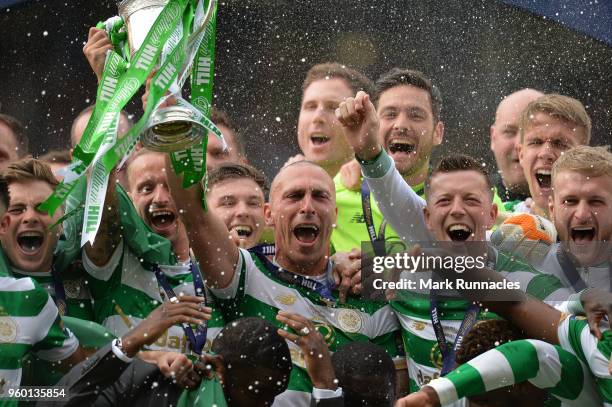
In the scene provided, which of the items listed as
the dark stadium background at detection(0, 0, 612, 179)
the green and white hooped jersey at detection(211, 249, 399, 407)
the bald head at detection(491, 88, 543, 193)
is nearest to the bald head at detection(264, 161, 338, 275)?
the green and white hooped jersey at detection(211, 249, 399, 407)

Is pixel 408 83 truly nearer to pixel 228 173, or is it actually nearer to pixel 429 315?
pixel 228 173

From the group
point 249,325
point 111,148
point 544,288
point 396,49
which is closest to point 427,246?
point 544,288

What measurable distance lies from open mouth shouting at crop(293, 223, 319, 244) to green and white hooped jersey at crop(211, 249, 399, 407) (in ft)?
0.62

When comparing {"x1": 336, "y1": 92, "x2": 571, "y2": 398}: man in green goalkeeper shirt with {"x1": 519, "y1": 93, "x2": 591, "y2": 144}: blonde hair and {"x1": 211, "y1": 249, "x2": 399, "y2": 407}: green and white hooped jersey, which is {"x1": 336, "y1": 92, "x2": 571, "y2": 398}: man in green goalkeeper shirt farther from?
{"x1": 519, "y1": 93, "x2": 591, "y2": 144}: blonde hair

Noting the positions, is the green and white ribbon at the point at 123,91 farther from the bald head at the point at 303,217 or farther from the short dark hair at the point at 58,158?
the short dark hair at the point at 58,158

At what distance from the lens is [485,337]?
3783 mm

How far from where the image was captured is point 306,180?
4203 millimetres

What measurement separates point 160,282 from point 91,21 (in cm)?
350

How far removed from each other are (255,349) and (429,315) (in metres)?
0.66

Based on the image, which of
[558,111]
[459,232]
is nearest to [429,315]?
[459,232]

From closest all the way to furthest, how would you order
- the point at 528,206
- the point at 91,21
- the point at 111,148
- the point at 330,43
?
the point at 111,148 → the point at 528,206 → the point at 91,21 → the point at 330,43

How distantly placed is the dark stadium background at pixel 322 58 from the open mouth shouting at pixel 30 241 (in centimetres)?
322

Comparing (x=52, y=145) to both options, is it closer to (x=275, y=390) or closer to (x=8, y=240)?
(x=8, y=240)

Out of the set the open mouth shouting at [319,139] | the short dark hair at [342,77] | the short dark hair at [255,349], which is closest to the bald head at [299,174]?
the short dark hair at [255,349]
